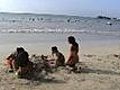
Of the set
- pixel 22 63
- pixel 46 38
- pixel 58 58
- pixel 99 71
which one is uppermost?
pixel 22 63

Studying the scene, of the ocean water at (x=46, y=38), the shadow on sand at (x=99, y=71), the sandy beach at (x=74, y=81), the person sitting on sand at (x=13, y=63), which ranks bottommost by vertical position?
the ocean water at (x=46, y=38)

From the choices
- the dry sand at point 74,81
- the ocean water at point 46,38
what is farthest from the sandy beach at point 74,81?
the ocean water at point 46,38

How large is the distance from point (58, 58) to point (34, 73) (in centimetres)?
155

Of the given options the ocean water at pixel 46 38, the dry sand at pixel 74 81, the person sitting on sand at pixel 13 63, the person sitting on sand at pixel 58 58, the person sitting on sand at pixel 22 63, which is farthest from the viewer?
the ocean water at pixel 46 38

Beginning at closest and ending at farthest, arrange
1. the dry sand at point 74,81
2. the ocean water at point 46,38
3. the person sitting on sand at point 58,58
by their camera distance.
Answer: the dry sand at point 74,81 → the person sitting on sand at point 58,58 → the ocean water at point 46,38

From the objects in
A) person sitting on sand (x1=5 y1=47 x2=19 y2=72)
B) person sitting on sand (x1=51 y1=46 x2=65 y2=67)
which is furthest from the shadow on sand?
person sitting on sand (x1=5 y1=47 x2=19 y2=72)

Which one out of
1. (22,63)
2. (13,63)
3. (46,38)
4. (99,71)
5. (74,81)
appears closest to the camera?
(74,81)

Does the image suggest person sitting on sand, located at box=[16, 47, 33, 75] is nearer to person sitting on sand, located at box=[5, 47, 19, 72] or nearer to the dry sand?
the dry sand

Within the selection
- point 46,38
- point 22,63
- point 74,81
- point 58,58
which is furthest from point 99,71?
point 46,38

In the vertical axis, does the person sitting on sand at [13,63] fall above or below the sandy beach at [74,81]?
above

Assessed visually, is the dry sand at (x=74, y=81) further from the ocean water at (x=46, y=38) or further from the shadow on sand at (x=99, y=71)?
the ocean water at (x=46, y=38)

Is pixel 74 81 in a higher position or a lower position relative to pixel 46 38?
higher

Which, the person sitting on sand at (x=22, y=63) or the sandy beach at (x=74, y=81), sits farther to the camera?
the person sitting on sand at (x=22, y=63)

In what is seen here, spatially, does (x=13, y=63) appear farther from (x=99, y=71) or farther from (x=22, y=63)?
(x=99, y=71)
